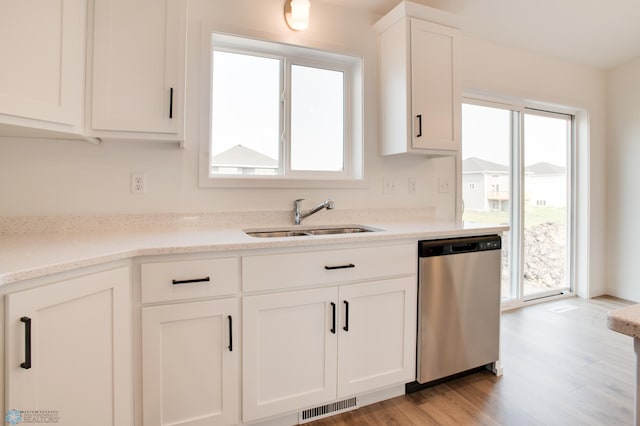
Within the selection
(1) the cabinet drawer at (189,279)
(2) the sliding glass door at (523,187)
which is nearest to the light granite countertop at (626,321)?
(1) the cabinet drawer at (189,279)

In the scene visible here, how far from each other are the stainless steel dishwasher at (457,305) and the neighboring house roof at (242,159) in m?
1.08

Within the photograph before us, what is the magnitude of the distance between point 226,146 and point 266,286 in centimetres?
104

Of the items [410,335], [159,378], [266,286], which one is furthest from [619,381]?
[159,378]

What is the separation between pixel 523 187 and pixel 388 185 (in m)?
1.58

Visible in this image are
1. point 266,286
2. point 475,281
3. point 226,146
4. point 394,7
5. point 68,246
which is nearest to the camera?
point 68,246

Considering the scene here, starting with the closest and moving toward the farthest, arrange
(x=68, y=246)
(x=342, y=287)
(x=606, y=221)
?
(x=68, y=246) → (x=342, y=287) → (x=606, y=221)

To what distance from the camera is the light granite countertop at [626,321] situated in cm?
58

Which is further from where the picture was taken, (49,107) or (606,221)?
(606,221)

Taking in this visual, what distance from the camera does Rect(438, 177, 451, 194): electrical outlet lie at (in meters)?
2.63

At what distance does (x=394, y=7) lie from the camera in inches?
90.5

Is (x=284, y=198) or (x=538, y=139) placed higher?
(x=538, y=139)

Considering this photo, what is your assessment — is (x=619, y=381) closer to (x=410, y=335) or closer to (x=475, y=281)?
(x=475, y=281)

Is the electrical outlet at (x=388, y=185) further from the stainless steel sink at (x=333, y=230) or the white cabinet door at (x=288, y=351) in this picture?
the white cabinet door at (x=288, y=351)

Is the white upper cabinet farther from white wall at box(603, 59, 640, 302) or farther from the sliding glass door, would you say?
white wall at box(603, 59, 640, 302)
